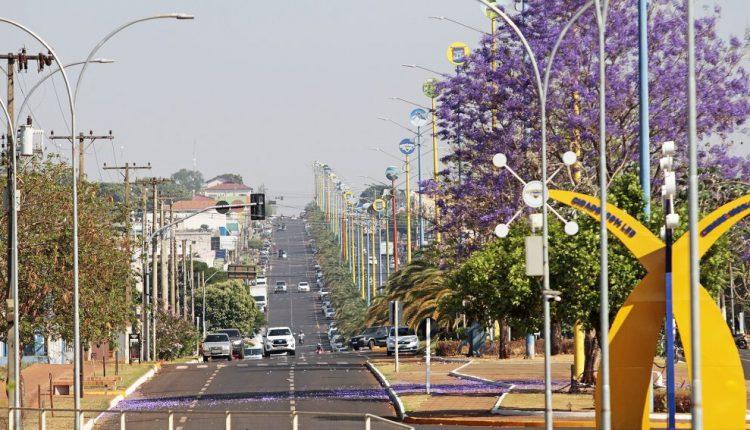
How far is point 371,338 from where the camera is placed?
88000 mm

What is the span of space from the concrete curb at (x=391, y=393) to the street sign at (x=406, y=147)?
119ft

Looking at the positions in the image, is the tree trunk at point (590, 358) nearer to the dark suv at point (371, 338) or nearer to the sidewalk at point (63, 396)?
the sidewalk at point (63, 396)

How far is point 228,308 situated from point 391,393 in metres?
102

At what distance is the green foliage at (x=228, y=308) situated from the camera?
483 ft

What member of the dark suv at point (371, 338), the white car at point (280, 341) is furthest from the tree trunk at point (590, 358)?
the white car at point (280, 341)

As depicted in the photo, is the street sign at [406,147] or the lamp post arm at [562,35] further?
the street sign at [406,147]

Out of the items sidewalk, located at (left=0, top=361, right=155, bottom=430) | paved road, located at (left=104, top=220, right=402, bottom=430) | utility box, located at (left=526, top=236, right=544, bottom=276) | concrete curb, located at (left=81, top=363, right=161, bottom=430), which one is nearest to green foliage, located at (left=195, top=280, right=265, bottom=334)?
paved road, located at (left=104, top=220, right=402, bottom=430)

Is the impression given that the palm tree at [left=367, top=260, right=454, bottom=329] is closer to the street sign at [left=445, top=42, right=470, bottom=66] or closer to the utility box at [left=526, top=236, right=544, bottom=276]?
the street sign at [left=445, top=42, right=470, bottom=66]

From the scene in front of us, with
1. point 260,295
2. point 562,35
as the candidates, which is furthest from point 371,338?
point 260,295

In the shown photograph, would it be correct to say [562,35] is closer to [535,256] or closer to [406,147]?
[535,256]

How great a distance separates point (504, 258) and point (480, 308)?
2723 millimetres

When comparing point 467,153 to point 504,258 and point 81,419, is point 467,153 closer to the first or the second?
point 504,258

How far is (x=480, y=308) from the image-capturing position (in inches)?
1751

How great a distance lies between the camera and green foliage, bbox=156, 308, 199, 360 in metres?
88.8
